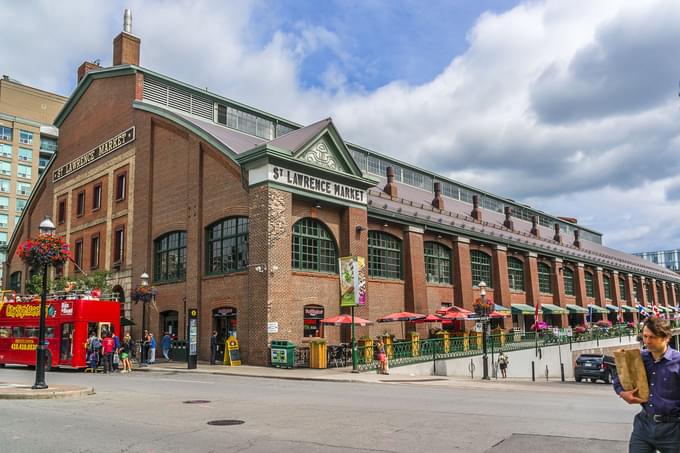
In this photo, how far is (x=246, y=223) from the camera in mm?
30469

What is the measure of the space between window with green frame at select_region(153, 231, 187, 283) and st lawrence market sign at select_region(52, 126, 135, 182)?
7.82m

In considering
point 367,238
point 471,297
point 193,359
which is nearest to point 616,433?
point 193,359

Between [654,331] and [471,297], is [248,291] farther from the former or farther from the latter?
[654,331]

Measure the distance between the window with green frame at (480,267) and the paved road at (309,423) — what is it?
1176 inches

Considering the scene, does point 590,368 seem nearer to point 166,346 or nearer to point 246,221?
point 246,221

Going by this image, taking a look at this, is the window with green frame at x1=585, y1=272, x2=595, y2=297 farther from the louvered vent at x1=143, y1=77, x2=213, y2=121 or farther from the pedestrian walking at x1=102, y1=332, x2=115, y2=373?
the pedestrian walking at x1=102, y1=332, x2=115, y2=373

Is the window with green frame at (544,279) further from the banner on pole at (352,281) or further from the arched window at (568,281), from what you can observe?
the banner on pole at (352,281)

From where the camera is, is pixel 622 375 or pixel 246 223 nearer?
pixel 622 375

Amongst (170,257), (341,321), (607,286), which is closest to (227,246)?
(170,257)

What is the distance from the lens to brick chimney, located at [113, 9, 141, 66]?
139 ft

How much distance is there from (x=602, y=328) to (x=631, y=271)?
22949 mm

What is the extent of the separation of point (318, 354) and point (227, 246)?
830 cm

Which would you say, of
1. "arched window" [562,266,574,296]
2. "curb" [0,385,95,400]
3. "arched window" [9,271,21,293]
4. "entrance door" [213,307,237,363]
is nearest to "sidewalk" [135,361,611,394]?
"entrance door" [213,307,237,363]

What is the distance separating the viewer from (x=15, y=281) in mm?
53250
